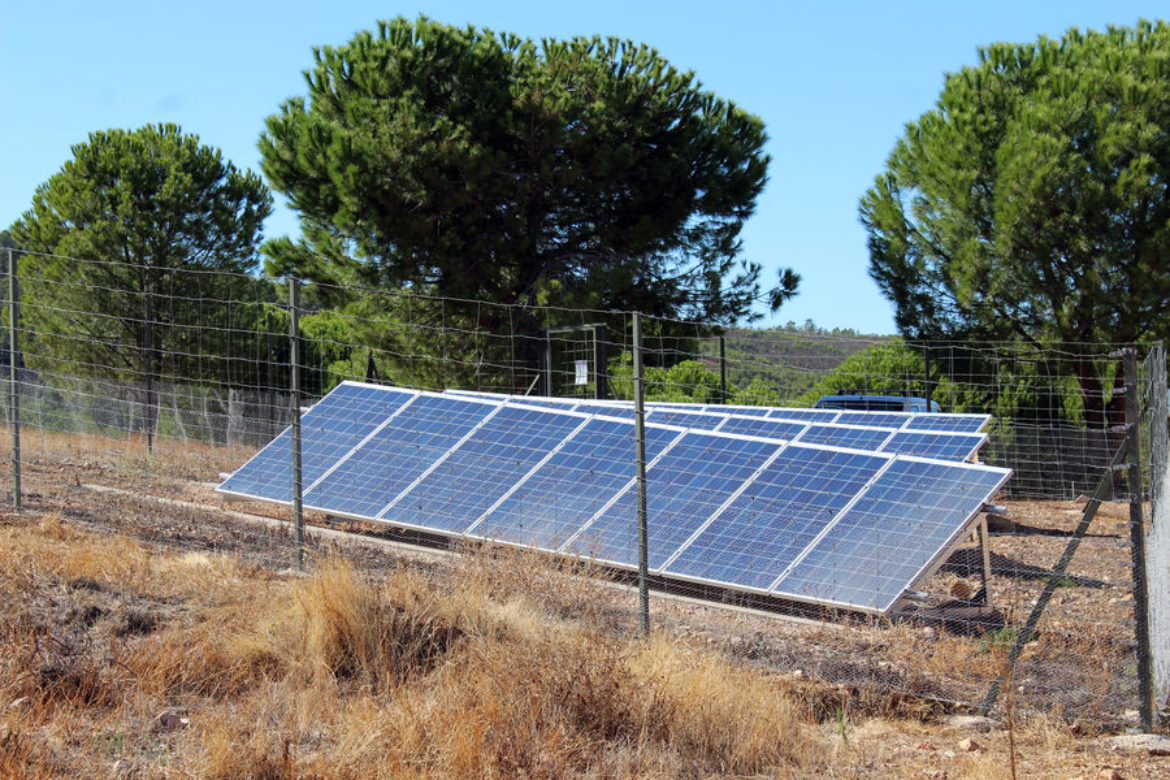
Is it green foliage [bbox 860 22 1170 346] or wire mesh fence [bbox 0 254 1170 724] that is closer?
wire mesh fence [bbox 0 254 1170 724]

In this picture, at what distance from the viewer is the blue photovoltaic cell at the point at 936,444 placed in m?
11.8

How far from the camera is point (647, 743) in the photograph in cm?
549

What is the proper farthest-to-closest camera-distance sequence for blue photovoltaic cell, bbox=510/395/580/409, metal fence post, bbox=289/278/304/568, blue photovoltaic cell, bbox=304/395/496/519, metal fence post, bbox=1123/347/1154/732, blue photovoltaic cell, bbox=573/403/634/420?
blue photovoltaic cell, bbox=510/395/580/409, blue photovoltaic cell, bbox=573/403/634/420, blue photovoltaic cell, bbox=304/395/496/519, metal fence post, bbox=289/278/304/568, metal fence post, bbox=1123/347/1154/732

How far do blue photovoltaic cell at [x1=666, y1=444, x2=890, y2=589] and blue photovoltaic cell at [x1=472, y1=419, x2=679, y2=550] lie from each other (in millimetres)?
1095

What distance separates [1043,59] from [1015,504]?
9812 mm

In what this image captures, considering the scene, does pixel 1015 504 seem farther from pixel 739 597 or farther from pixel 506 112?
pixel 506 112

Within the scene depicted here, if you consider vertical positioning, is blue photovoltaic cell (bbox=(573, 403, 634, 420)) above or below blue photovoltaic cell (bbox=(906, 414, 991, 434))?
above

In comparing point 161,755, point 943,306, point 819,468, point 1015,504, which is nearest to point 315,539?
point 819,468

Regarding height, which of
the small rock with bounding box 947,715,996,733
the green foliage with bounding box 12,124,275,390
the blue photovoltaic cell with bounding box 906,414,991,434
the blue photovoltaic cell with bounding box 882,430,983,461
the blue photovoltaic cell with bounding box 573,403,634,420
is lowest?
the small rock with bounding box 947,715,996,733

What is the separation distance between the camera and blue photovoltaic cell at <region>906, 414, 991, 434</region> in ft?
46.7

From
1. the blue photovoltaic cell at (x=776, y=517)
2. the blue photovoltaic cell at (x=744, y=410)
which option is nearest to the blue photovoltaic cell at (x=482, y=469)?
the blue photovoltaic cell at (x=776, y=517)

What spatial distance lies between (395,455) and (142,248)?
63.4 ft

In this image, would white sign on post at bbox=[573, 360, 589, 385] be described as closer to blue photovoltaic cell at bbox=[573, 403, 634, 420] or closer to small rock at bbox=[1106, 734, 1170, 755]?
blue photovoltaic cell at bbox=[573, 403, 634, 420]

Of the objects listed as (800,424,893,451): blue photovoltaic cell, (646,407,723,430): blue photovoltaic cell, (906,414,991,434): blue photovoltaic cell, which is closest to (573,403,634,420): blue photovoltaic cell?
(646,407,723,430): blue photovoltaic cell
